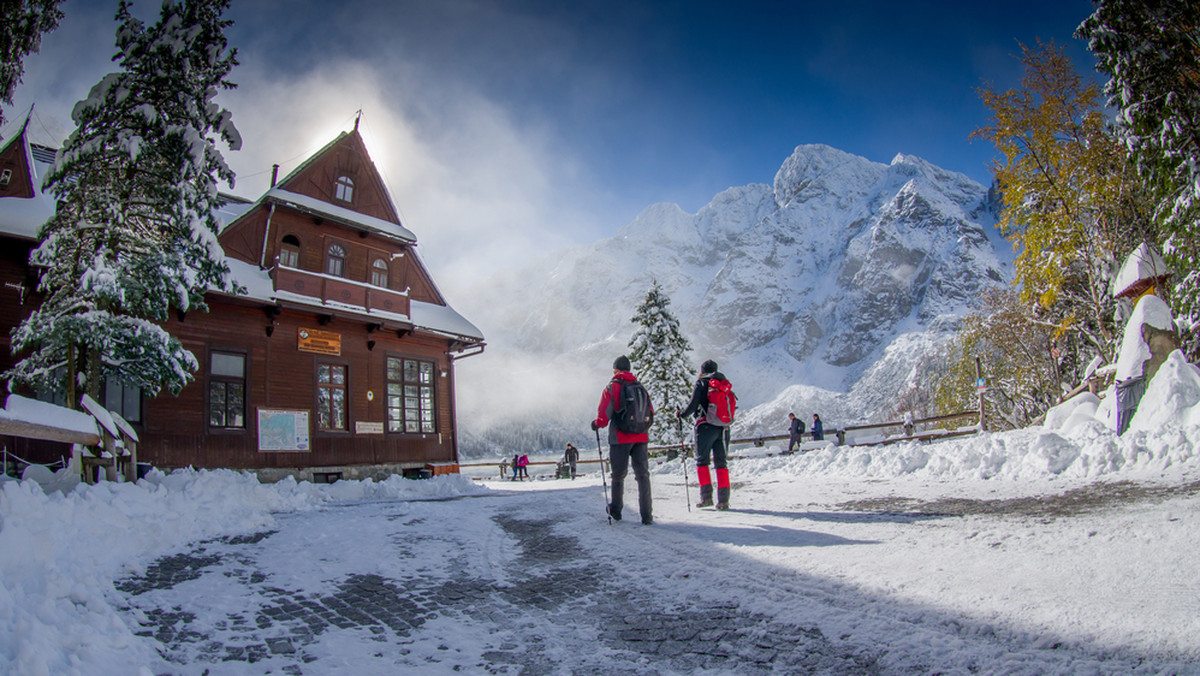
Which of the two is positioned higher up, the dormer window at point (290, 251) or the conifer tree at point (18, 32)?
the dormer window at point (290, 251)

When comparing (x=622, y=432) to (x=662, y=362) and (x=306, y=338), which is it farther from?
(x=662, y=362)

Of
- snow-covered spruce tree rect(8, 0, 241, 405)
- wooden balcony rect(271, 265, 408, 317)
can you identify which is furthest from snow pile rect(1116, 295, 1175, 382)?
wooden balcony rect(271, 265, 408, 317)

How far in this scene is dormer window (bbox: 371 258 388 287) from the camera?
64.4 ft

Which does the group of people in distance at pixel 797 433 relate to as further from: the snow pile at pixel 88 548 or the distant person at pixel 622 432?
the snow pile at pixel 88 548

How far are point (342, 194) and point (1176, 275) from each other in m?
20.7

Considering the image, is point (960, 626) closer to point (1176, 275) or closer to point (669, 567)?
point (669, 567)

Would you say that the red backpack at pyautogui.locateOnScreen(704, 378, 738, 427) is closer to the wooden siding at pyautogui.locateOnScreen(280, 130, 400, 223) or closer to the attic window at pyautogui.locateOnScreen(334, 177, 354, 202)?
the wooden siding at pyautogui.locateOnScreen(280, 130, 400, 223)

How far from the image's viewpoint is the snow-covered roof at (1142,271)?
12.2 meters

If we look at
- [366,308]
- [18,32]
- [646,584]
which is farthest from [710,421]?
[366,308]

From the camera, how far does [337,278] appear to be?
1750cm

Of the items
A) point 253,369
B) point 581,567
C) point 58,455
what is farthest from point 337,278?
point 581,567

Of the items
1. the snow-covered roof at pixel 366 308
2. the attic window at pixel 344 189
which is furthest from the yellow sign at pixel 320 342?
the attic window at pixel 344 189

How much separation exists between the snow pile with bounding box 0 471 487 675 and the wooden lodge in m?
5.85

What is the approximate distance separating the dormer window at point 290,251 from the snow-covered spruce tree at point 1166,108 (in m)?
19.8
